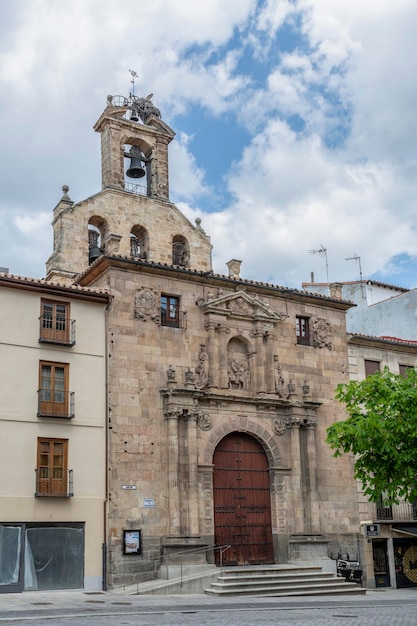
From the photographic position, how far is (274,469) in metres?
30.3

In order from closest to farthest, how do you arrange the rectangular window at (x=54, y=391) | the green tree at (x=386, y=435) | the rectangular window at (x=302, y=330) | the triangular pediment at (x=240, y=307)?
1. the green tree at (x=386, y=435)
2. the rectangular window at (x=54, y=391)
3. the triangular pediment at (x=240, y=307)
4. the rectangular window at (x=302, y=330)

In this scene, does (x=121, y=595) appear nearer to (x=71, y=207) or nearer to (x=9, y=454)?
(x=9, y=454)

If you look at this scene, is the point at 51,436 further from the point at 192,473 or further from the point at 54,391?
the point at 192,473

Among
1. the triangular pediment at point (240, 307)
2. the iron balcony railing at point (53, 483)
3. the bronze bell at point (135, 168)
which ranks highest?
the bronze bell at point (135, 168)

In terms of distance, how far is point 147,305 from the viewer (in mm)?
29000

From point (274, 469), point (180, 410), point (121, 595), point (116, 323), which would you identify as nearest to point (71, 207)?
point (116, 323)

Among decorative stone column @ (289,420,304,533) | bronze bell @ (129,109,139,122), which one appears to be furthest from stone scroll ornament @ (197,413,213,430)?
bronze bell @ (129,109,139,122)

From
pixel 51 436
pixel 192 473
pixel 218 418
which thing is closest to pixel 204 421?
pixel 218 418

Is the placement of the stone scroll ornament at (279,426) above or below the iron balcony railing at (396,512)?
above

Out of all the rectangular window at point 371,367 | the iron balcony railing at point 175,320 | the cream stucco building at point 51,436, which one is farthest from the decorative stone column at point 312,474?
the cream stucco building at point 51,436

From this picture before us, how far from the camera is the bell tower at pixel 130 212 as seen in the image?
121 feet

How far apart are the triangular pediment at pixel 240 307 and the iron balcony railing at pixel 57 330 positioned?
17.8 feet

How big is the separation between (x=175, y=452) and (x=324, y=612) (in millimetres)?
9219

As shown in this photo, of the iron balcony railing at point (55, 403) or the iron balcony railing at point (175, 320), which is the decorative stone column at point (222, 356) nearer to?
the iron balcony railing at point (175, 320)
